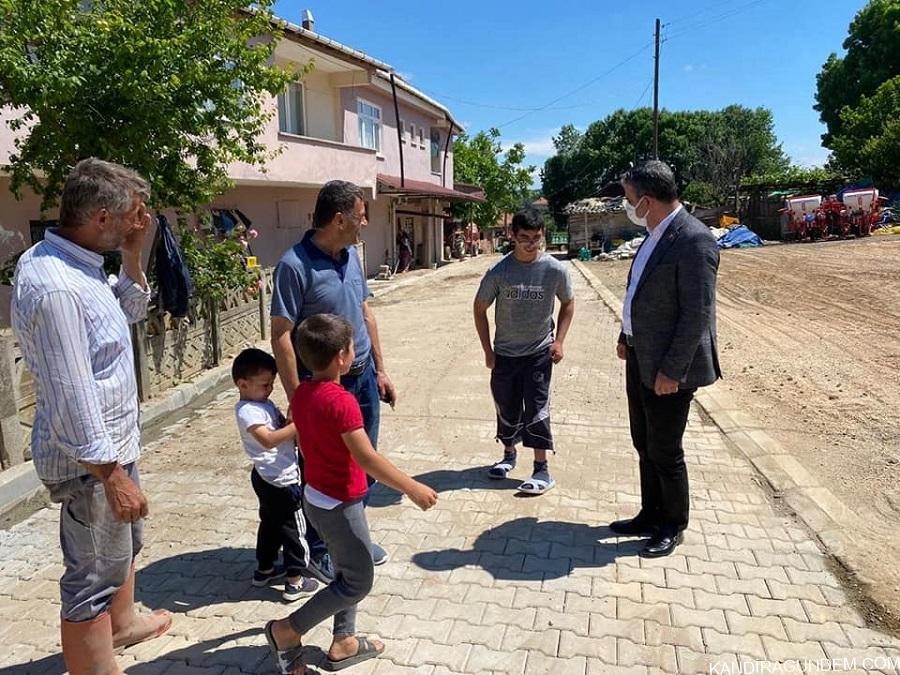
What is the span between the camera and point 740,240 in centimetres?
2566

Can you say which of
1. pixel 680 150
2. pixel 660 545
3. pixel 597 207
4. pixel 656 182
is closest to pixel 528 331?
pixel 656 182

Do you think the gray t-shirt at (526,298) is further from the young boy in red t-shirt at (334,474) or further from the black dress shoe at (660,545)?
the young boy in red t-shirt at (334,474)

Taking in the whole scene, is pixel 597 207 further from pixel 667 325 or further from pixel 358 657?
pixel 358 657

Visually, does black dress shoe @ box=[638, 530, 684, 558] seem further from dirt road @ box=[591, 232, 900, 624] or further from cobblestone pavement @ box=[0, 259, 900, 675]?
dirt road @ box=[591, 232, 900, 624]

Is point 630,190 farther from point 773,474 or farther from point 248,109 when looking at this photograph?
point 248,109

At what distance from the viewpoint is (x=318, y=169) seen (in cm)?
1491

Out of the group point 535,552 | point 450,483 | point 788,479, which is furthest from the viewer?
point 450,483

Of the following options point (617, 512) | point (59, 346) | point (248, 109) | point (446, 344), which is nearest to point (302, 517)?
point (59, 346)

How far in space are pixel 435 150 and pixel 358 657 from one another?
84.7 ft

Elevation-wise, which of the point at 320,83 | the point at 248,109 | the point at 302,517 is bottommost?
the point at 302,517

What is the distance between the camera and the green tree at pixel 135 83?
5.54m

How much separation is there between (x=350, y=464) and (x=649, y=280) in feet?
5.85

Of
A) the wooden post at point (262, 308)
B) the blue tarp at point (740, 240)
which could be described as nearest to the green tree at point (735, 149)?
the blue tarp at point (740, 240)

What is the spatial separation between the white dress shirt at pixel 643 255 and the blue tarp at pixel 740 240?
2435 cm
